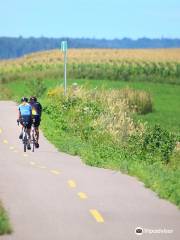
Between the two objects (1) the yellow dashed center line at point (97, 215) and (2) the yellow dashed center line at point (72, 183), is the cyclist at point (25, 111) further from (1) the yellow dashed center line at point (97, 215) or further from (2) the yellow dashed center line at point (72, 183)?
(1) the yellow dashed center line at point (97, 215)

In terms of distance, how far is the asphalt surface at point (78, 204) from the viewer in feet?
35.9

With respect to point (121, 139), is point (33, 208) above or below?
above

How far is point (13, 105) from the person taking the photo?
41.9 metres

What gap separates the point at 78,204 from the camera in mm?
13141

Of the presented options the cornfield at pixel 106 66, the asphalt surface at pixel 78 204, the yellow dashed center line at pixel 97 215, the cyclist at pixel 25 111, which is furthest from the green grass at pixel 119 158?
the cornfield at pixel 106 66

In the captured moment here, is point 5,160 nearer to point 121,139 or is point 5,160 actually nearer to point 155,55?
point 121,139

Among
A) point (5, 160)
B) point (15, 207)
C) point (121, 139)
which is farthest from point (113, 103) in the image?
point (15, 207)

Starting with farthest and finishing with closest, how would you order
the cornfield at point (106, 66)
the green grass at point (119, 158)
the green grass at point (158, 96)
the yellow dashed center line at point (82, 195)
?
the cornfield at point (106, 66)
the green grass at point (158, 96)
the green grass at point (119, 158)
the yellow dashed center line at point (82, 195)

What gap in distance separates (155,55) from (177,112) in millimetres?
45048

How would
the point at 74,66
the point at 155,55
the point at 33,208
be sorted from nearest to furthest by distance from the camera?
1. the point at 33,208
2. the point at 74,66
3. the point at 155,55

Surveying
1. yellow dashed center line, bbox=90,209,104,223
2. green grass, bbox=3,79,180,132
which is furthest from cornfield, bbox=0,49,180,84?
yellow dashed center line, bbox=90,209,104,223

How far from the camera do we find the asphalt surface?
431 inches

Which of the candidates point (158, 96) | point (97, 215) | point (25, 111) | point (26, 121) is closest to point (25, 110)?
point (25, 111)

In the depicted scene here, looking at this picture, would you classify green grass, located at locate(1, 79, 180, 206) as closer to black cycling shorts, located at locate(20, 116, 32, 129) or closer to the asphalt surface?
the asphalt surface
